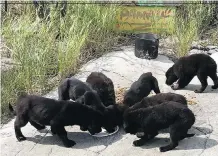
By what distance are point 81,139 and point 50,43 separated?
274 cm

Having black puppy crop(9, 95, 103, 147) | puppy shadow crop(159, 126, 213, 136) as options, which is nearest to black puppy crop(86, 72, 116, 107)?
black puppy crop(9, 95, 103, 147)

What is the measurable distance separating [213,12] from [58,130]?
6.40 meters

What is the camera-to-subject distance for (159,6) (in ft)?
34.3

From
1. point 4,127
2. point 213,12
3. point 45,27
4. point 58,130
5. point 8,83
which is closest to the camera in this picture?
point 58,130

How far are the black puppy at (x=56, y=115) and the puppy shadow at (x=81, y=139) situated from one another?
0.13 m

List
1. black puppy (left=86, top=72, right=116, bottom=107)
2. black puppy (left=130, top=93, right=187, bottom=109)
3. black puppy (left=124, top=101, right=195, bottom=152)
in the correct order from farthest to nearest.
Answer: black puppy (left=86, top=72, right=116, bottom=107) < black puppy (left=130, top=93, right=187, bottom=109) < black puppy (left=124, top=101, right=195, bottom=152)

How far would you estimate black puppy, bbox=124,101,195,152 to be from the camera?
607cm

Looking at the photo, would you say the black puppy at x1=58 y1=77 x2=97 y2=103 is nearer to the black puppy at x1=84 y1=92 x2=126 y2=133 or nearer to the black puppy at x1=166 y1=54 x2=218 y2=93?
the black puppy at x1=84 y1=92 x2=126 y2=133

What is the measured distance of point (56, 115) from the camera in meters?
6.23

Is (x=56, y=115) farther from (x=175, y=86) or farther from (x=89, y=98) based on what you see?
(x=175, y=86)

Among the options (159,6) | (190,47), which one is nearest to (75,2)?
(159,6)

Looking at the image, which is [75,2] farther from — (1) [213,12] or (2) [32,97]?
(2) [32,97]

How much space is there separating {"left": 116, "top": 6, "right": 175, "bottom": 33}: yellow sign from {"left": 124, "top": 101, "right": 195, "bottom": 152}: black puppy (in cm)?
426

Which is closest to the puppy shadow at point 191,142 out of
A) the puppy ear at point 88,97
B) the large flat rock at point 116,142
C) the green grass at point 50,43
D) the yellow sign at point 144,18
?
the large flat rock at point 116,142
